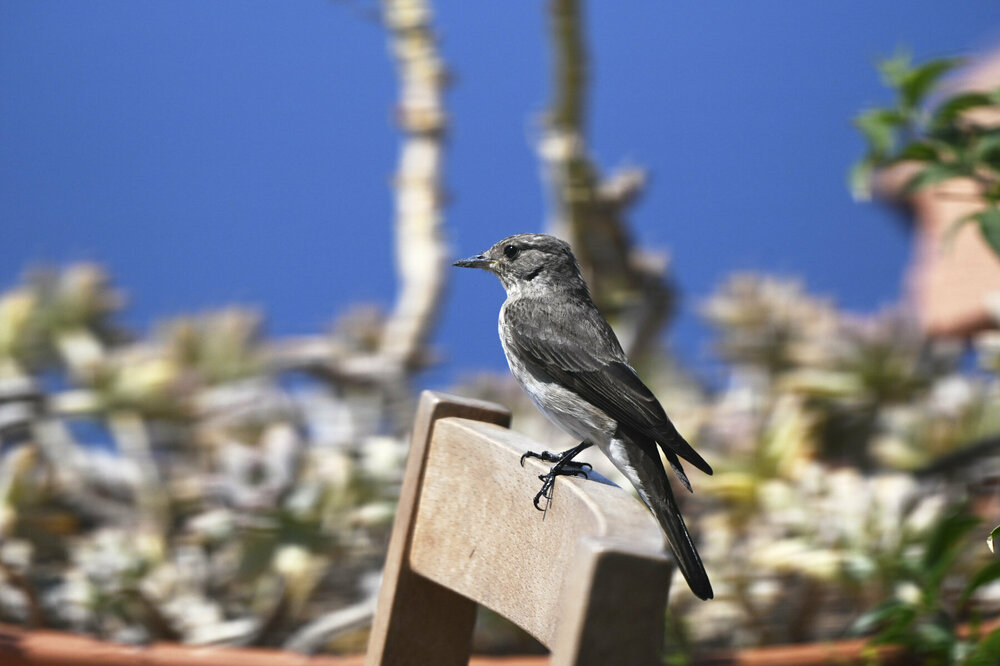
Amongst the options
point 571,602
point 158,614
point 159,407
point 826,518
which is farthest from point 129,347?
point 571,602

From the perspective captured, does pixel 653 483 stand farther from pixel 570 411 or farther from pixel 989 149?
pixel 989 149

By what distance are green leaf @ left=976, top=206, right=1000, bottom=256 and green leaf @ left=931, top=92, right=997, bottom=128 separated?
0.13m

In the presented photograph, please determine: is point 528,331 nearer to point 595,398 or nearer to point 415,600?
point 595,398

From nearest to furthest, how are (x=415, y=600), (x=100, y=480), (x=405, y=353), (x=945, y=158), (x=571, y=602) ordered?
(x=571, y=602) → (x=415, y=600) → (x=945, y=158) → (x=100, y=480) → (x=405, y=353)

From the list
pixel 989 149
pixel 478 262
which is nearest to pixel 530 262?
pixel 478 262

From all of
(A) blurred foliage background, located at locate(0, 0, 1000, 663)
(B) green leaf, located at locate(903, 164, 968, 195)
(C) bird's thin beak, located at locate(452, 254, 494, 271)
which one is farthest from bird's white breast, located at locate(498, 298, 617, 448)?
(B) green leaf, located at locate(903, 164, 968, 195)

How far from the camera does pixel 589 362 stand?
2.29 feet

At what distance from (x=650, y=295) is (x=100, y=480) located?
110 centimetres

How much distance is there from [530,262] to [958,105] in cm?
52

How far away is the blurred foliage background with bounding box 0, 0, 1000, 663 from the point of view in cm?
→ 133

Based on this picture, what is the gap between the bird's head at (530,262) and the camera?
0.76 meters

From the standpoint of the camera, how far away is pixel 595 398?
27.1 inches

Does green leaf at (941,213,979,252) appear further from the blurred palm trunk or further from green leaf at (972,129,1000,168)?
the blurred palm trunk

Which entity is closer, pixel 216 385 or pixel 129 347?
pixel 216 385
